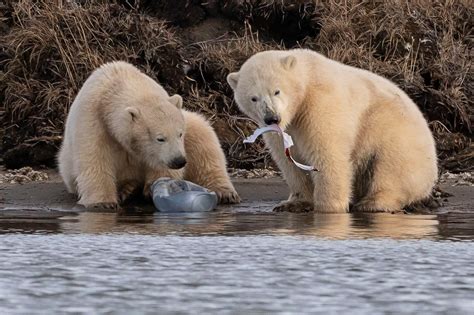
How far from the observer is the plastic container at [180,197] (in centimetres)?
740

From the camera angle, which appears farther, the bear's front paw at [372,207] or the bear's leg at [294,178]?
the bear's leg at [294,178]

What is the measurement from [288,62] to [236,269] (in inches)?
147

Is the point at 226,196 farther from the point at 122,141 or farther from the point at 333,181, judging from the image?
the point at 333,181

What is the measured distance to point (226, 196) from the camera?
809cm

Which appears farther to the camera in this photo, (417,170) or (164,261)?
(417,170)

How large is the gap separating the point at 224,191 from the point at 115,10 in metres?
4.17

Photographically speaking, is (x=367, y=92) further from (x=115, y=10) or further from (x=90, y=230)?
(x=115, y=10)

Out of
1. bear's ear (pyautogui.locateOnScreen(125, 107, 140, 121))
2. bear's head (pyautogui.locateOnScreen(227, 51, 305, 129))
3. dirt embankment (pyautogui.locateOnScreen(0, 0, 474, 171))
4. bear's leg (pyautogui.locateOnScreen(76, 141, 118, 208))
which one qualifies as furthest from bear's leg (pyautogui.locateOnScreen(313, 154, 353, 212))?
dirt embankment (pyautogui.locateOnScreen(0, 0, 474, 171))

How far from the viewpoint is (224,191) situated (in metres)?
8.12

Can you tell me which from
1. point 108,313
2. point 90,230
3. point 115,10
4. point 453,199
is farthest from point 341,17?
point 108,313

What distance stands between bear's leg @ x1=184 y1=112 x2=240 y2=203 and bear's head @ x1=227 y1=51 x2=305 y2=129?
3.50ft

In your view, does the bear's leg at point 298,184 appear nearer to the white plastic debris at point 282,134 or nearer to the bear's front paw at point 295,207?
the bear's front paw at point 295,207

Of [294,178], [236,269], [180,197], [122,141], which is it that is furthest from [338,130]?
[236,269]

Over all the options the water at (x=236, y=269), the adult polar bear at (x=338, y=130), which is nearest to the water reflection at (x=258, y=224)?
the water at (x=236, y=269)
